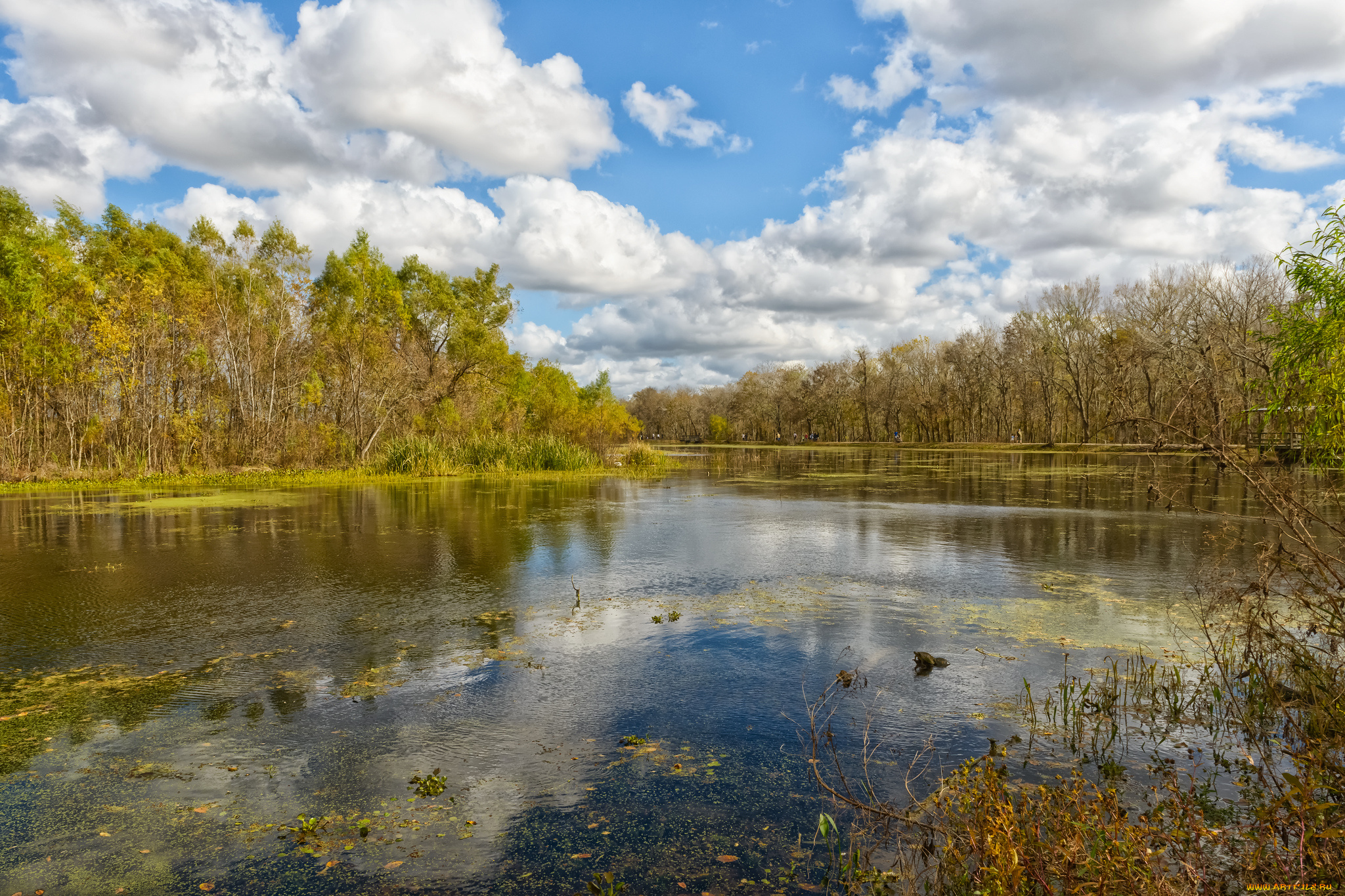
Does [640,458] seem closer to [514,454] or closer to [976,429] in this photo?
[514,454]

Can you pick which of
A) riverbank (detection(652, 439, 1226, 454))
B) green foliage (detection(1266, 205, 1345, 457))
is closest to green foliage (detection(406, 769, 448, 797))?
green foliage (detection(1266, 205, 1345, 457))

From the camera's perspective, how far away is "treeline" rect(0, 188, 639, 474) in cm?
2719

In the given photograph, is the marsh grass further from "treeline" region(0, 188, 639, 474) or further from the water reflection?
"treeline" region(0, 188, 639, 474)

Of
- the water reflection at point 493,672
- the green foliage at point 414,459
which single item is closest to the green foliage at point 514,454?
the green foliage at point 414,459

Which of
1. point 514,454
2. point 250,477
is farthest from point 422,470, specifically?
point 250,477

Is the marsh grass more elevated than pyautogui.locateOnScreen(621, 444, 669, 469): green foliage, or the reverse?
pyautogui.locateOnScreen(621, 444, 669, 469): green foliage

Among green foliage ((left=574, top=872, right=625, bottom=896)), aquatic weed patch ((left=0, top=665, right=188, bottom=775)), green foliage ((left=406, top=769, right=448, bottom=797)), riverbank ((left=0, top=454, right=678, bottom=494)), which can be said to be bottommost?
green foliage ((left=574, top=872, right=625, bottom=896))

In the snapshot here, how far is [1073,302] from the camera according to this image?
6588 cm

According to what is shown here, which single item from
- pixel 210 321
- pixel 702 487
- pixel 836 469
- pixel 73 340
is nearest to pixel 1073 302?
pixel 836 469

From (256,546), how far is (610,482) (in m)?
17.8

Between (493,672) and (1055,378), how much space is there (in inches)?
2876

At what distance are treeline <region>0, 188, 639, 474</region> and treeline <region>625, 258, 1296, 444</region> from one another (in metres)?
31.3

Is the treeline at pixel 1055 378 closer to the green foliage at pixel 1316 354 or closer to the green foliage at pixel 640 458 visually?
the green foliage at pixel 1316 354

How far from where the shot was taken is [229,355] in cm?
3080
